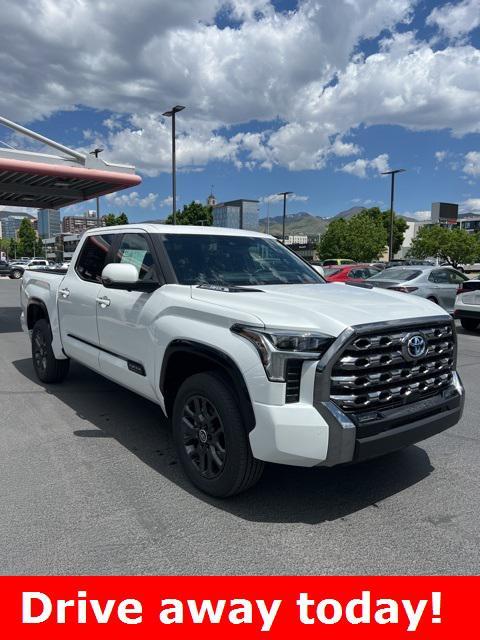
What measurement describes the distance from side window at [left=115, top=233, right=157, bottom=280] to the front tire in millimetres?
1118

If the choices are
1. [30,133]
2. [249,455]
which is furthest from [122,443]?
[30,133]

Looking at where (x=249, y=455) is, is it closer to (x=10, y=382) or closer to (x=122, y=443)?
(x=122, y=443)

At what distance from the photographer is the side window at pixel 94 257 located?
5.01 metres

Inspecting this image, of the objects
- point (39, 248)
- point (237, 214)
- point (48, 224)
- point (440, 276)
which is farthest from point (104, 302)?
point (48, 224)

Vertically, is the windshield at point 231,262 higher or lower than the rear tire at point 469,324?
higher

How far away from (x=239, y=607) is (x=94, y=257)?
3.75m

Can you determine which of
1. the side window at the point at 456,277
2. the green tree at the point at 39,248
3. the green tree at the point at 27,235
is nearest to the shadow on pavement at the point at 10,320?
the side window at the point at 456,277

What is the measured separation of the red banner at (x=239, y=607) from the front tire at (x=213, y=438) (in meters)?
0.69

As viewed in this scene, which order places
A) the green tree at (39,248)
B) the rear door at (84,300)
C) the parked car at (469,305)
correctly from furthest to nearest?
the green tree at (39,248) < the parked car at (469,305) < the rear door at (84,300)

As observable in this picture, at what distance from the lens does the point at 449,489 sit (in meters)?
3.63

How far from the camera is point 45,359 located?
20.8 ft

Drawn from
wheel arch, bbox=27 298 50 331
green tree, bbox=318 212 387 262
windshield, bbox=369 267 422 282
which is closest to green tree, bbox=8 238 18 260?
green tree, bbox=318 212 387 262

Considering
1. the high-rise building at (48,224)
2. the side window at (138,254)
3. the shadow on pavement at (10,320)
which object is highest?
the high-rise building at (48,224)

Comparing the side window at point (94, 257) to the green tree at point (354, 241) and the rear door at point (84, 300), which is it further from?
the green tree at point (354, 241)
